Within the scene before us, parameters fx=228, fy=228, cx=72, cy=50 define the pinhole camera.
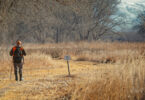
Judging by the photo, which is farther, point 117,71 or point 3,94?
point 3,94

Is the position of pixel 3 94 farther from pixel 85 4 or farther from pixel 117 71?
pixel 85 4

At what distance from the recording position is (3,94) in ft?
20.6

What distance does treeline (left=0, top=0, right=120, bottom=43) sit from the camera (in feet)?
37.0

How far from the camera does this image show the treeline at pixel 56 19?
11266 millimetres

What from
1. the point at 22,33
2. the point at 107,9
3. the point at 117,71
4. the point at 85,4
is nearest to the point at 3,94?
the point at 117,71

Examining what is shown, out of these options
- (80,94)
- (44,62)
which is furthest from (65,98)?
(44,62)

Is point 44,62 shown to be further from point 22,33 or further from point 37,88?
point 22,33

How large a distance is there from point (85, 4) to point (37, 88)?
19.3ft

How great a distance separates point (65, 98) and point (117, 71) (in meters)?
1.39

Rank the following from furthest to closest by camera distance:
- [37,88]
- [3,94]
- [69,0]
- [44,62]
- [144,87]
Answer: [44,62]
[69,0]
[37,88]
[3,94]
[144,87]

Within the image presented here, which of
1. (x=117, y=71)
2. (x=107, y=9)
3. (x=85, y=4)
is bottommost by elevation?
(x=117, y=71)

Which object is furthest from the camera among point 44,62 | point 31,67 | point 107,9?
point 107,9

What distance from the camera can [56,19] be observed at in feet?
107

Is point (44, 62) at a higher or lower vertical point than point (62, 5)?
lower
